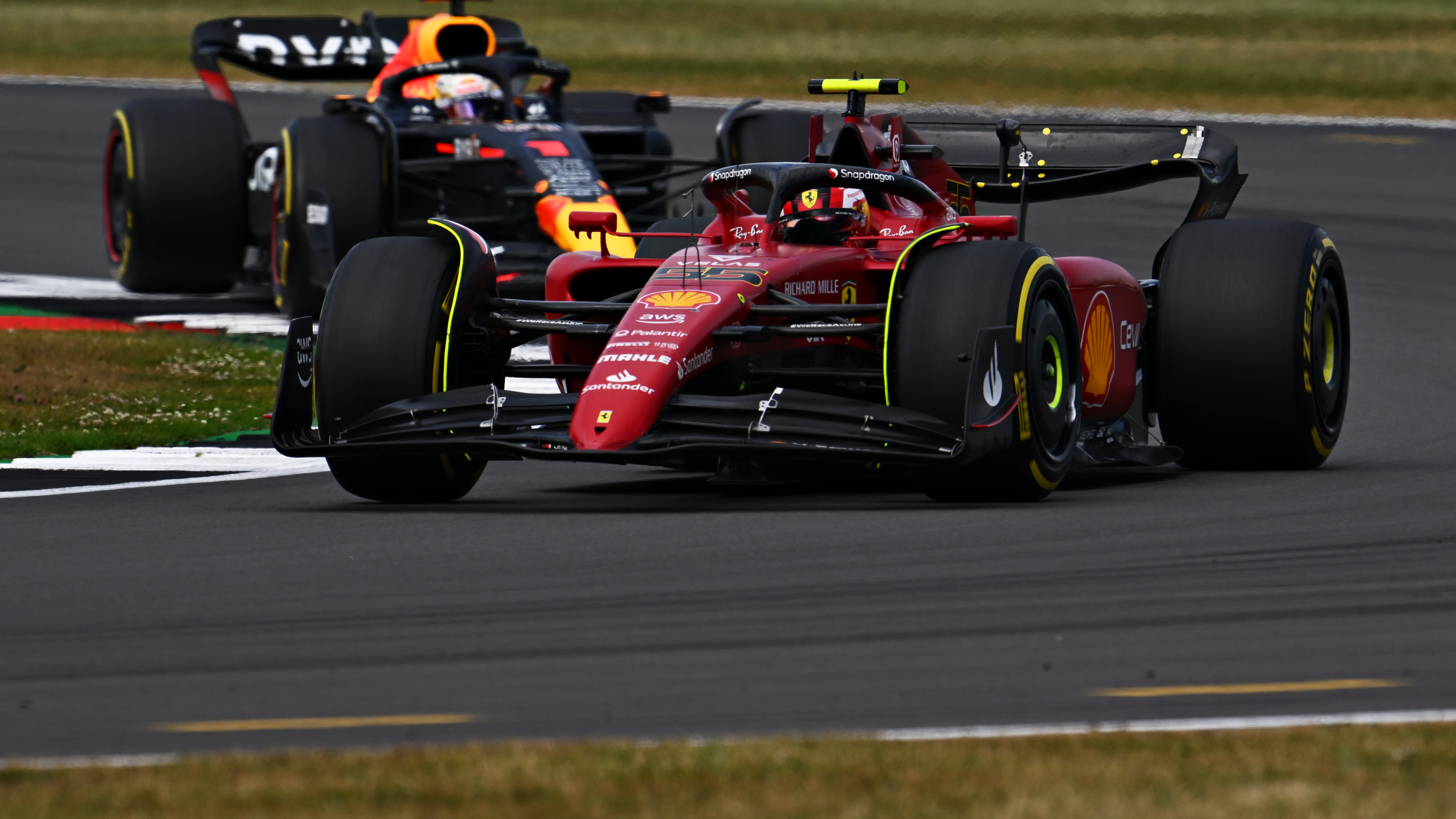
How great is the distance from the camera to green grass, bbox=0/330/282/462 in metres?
12.3

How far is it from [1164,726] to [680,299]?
4.35 metres

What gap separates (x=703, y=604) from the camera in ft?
24.3

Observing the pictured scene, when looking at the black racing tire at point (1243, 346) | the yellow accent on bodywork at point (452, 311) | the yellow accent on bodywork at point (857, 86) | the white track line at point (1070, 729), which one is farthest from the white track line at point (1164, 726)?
the yellow accent on bodywork at point (857, 86)

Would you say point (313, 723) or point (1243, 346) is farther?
point (1243, 346)

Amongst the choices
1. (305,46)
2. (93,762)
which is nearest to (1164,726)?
(93,762)

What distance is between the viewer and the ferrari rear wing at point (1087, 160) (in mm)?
12133

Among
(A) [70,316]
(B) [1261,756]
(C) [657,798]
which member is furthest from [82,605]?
(A) [70,316]

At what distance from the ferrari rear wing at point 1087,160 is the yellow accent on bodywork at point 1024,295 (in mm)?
1951

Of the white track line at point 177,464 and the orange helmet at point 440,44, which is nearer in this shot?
the white track line at point 177,464

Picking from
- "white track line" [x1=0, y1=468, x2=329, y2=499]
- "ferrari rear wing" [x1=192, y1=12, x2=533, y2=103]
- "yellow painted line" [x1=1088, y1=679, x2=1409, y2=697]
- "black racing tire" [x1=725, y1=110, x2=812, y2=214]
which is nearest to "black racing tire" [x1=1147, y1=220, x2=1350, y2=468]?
"white track line" [x1=0, y1=468, x2=329, y2=499]

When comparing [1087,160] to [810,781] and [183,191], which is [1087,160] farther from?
[183,191]

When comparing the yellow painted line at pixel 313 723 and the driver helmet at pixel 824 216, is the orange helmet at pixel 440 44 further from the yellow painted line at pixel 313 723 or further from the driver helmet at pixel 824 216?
the yellow painted line at pixel 313 723

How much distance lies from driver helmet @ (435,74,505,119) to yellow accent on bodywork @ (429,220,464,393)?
8.11 metres

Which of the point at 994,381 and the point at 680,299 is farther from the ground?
the point at 680,299
